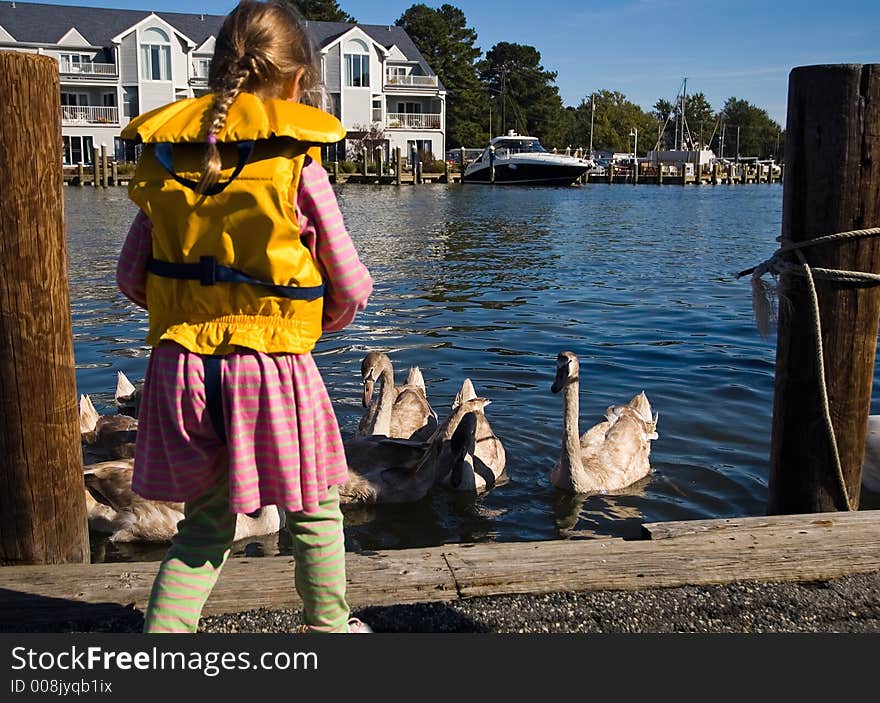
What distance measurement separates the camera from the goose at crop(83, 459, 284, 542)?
612 cm

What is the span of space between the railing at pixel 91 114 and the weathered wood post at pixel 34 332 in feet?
193

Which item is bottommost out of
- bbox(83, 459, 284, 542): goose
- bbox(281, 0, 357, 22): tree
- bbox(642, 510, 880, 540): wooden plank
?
bbox(83, 459, 284, 542): goose

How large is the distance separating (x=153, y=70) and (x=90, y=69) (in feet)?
12.3

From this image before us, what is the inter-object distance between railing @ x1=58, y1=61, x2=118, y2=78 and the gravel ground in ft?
200

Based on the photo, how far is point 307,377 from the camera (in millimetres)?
2861

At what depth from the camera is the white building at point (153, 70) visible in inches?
2312

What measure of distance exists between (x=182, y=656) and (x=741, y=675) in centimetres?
176

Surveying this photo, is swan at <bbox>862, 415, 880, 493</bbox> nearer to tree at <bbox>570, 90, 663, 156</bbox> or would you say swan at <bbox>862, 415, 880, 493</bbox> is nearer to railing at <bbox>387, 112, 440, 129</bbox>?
railing at <bbox>387, 112, 440, 129</bbox>

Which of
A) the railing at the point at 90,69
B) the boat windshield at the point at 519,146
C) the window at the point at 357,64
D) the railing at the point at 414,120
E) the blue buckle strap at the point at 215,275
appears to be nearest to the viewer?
the blue buckle strap at the point at 215,275

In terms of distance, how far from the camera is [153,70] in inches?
2339

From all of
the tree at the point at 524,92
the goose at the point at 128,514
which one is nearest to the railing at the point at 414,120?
the tree at the point at 524,92

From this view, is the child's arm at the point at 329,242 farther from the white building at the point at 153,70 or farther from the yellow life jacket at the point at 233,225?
the white building at the point at 153,70

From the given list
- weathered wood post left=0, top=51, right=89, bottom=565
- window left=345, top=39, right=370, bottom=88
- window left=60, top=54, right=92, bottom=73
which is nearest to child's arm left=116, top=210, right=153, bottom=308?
weathered wood post left=0, top=51, right=89, bottom=565

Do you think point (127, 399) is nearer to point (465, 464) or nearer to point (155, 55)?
point (465, 464)
